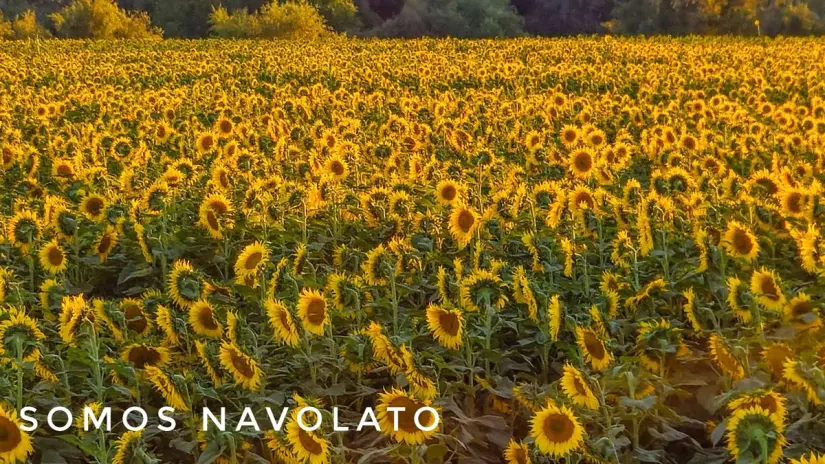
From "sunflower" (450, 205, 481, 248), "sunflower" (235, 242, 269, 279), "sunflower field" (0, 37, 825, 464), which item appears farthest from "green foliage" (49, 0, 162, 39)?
"sunflower" (235, 242, 269, 279)

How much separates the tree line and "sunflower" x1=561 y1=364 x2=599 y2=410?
3259 centimetres

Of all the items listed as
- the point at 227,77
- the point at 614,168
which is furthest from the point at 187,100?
the point at 614,168

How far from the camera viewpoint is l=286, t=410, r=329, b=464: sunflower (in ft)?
8.55

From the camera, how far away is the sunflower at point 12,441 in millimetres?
2631

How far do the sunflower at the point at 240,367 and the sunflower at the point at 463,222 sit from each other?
1.46 meters

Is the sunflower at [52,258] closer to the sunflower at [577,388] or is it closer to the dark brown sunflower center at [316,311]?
the dark brown sunflower center at [316,311]

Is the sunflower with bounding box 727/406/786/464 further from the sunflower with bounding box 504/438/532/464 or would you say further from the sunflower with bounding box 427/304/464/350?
the sunflower with bounding box 427/304/464/350

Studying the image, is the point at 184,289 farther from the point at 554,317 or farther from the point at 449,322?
the point at 554,317

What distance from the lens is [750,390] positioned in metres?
2.73

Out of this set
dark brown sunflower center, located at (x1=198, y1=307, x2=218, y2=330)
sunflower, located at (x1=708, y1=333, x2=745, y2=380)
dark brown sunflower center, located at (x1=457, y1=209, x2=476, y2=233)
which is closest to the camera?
sunflower, located at (x1=708, y1=333, x2=745, y2=380)

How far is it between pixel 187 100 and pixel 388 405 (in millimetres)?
9559

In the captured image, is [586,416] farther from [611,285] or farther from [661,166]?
[661,166]

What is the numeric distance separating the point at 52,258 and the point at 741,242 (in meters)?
3.13

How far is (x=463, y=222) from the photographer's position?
14.2 feet
